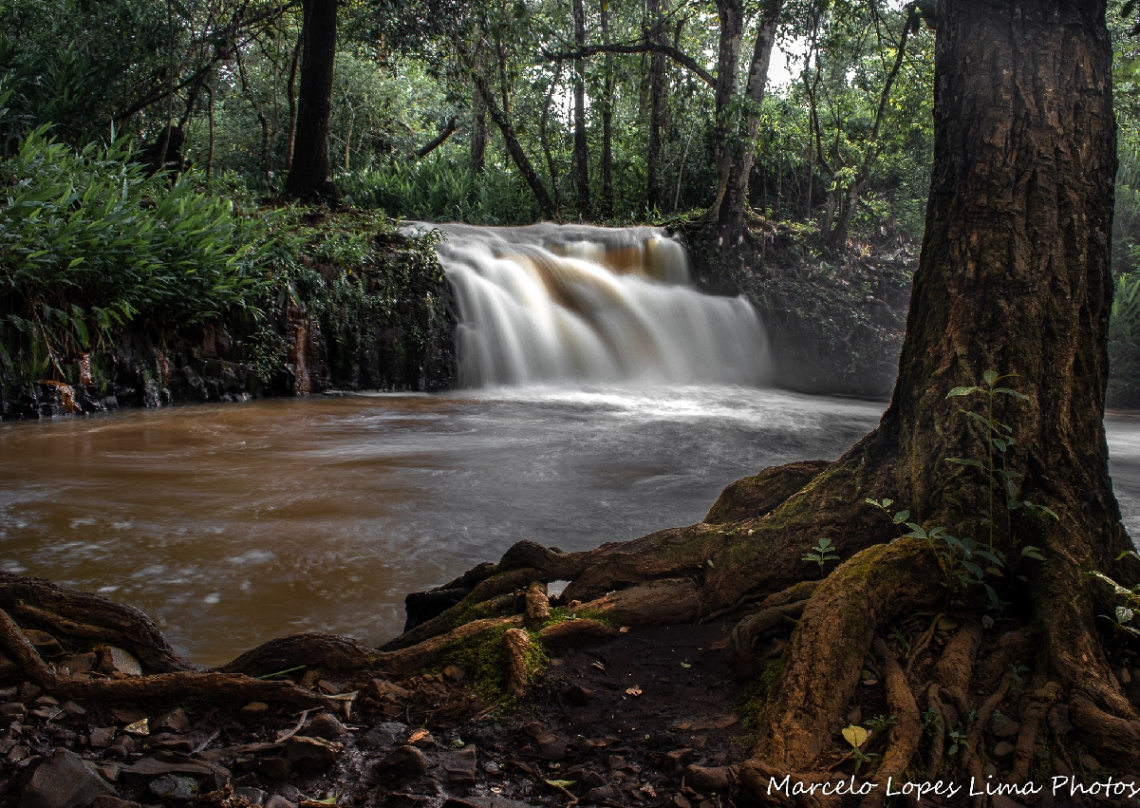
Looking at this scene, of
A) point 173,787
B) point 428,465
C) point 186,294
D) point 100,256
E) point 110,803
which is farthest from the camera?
point 186,294

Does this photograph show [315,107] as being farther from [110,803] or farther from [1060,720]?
[1060,720]

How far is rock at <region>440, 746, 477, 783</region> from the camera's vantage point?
6.54 ft

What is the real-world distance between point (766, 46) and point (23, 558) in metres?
12.9

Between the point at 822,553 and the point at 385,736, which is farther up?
the point at 822,553

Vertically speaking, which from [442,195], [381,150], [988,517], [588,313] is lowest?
[988,517]

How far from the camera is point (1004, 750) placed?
1933mm

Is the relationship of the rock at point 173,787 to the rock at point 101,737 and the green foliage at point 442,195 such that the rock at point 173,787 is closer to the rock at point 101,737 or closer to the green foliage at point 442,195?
the rock at point 101,737

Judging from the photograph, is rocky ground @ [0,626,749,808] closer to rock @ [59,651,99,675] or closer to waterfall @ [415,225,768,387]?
rock @ [59,651,99,675]

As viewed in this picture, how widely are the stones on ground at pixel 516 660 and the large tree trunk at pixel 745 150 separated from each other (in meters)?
10.5

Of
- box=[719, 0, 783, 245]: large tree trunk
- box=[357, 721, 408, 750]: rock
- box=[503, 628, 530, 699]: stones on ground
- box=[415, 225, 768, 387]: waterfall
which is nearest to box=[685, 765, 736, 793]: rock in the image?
box=[503, 628, 530, 699]: stones on ground

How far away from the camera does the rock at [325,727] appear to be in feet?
7.03

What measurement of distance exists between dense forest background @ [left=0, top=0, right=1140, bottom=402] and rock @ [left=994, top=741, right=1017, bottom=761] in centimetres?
277

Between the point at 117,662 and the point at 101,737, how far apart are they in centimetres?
41

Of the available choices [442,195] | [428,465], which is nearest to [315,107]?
[442,195]
